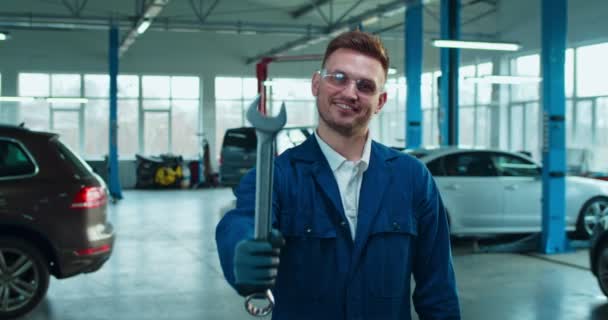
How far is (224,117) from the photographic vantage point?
2608cm

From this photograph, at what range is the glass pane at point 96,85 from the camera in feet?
79.6

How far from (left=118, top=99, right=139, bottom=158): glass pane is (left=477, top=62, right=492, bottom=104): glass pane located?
12.0 metres

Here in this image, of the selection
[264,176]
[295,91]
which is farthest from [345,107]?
[295,91]

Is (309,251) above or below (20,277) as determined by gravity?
above

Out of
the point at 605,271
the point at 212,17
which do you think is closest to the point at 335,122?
the point at 605,271

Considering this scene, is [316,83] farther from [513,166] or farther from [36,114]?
Answer: [36,114]

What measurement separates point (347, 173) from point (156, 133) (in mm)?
23966

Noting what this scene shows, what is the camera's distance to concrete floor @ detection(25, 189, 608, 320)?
614cm

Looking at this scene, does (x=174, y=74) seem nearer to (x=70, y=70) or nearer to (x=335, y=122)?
(x=70, y=70)

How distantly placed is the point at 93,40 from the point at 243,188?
2323 cm

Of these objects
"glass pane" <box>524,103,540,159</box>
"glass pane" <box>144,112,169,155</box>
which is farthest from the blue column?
"glass pane" <box>144,112,169,155</box>

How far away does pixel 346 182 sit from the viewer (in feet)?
6.75

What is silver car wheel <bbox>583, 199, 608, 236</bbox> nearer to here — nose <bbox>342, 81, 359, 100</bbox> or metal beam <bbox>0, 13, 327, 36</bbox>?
nose <bbox>342, 81, 359, 100</bbox>

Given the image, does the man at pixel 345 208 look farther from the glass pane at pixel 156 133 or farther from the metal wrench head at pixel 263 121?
the glass pane at pixel 156 133
